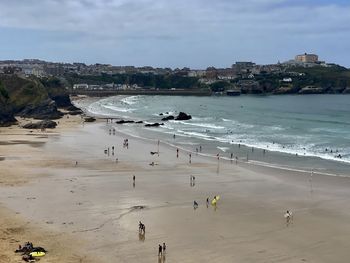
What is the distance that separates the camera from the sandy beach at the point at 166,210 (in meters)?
21.8

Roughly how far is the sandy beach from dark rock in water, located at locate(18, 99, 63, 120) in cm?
3779

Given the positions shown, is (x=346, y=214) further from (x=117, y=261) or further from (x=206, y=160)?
(x=206, y=160)

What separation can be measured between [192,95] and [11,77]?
111071 millimetres

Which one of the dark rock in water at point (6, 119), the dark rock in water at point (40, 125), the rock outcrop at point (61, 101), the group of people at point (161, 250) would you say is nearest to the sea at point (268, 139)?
the dark rock in water at point (40, 125)

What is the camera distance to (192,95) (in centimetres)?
19612

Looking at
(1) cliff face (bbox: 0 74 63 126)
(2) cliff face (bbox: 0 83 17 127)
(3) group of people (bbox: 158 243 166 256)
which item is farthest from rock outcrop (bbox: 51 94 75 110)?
(3) group of people (bbox: 158 243 166 256)

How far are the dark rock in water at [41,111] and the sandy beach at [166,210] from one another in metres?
37.8

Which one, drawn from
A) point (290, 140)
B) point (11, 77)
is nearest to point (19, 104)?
point (11, 77)

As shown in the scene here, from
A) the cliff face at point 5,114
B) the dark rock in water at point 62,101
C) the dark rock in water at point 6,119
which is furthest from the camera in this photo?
the dark rock in water at point 62,101

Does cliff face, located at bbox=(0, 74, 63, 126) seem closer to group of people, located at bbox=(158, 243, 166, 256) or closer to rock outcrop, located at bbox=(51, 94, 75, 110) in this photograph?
rock outcrop, located at bbox=(51, 94, 75, 110)

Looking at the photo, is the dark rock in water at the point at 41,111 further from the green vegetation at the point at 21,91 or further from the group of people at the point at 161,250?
the group of people at the point at 161,250

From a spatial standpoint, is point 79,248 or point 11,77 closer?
point 79,248

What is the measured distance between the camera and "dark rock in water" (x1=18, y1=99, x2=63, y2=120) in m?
83.9

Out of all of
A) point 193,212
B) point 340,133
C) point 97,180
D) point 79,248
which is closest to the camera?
point 79,248
